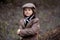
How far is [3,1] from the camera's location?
46.0 ft

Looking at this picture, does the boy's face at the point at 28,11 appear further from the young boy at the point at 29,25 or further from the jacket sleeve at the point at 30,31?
the jacket sleeve at the point at 30,31

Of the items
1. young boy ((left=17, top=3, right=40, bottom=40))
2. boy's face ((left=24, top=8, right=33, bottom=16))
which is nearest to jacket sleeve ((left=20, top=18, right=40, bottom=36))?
young boy ((left=17, top=3, right=40, bottom=40))

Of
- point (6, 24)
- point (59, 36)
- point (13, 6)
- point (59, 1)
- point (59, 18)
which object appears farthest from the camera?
point (59, 1)

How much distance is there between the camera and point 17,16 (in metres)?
12.2

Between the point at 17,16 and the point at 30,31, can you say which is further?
the point at 17,16

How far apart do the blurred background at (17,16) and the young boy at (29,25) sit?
14.6 ft

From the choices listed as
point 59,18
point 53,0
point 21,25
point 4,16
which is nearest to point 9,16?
point 4,16

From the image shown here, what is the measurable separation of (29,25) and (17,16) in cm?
743

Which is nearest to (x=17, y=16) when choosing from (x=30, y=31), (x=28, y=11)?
(x=28, y=11)

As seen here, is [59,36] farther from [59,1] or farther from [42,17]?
[59,1]

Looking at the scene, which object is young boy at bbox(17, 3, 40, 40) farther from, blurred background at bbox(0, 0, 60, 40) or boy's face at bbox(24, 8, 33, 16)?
blurred background at bbox(0, 0, 60, 40)

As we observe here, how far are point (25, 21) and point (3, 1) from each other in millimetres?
9378

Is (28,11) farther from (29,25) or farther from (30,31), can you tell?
(30,31)

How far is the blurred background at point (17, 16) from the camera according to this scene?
998cm
